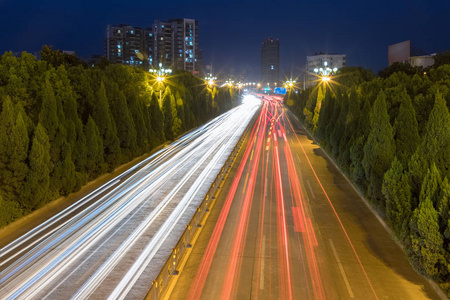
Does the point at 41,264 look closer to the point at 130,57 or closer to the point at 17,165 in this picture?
the point at 17,165

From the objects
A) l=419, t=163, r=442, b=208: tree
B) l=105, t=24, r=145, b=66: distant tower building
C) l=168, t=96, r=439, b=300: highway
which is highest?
l=105, t=24, r=145, b=66: distant tower building

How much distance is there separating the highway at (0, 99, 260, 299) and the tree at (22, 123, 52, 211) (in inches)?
46.0

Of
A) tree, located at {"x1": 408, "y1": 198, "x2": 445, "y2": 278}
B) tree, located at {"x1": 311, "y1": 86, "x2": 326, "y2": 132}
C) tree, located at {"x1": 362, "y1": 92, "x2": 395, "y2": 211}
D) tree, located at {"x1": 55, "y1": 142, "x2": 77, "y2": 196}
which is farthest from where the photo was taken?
tree, located at {"x1": 311, "y1": 86, "x2": 326, "y2": 132}

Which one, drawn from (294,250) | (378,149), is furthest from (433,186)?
(378,149)

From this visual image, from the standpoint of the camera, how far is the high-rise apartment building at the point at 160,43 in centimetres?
16888

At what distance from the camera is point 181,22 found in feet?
552

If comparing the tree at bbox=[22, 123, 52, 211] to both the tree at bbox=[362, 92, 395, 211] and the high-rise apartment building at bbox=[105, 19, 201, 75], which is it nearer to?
the tree at bbox=[362, 92, 395, 211]

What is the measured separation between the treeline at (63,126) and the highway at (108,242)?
1.49m

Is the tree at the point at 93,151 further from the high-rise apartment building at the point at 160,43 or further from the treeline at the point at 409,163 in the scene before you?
the high-rise apartment building at the point at 160,43

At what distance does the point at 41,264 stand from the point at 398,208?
1142 cm

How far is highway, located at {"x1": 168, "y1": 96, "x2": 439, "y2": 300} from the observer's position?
38.4ft

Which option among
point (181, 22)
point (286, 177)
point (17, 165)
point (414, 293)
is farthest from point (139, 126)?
point (181, 22)

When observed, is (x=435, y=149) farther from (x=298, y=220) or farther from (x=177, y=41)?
(x=177, y=41)

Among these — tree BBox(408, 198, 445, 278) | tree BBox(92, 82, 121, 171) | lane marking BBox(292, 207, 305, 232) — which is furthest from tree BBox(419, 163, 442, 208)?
tree BBox(92, 82, 121, 171)
